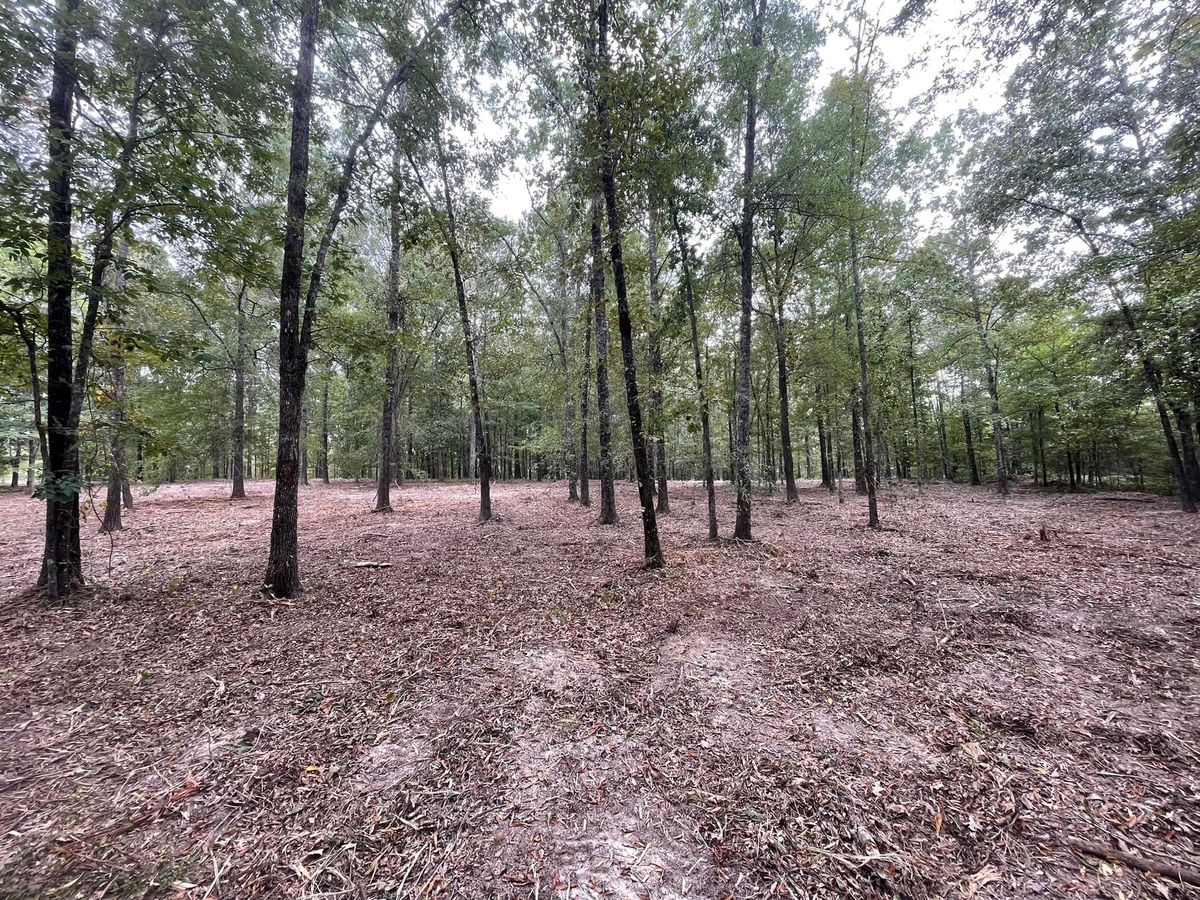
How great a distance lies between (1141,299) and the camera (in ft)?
35.8

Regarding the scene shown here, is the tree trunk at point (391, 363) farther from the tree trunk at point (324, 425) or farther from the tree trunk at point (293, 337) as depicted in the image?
the tree trunk at point (324, 425)

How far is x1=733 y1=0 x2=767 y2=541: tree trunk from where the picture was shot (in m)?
7.59

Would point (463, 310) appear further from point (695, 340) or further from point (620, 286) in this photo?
point (695, 340)

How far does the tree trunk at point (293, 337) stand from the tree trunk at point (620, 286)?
3888mm

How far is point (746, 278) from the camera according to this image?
26.5 feet

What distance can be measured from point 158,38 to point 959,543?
15.0 metres

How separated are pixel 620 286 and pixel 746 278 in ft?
10.8

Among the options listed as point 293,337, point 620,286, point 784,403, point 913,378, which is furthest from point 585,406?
point 913,378

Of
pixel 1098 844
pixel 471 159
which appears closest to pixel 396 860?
pixel 1098 844

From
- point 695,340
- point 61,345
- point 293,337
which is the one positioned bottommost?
point 61,345

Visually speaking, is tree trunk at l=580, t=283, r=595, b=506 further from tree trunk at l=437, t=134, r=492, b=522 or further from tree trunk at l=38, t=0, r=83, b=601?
tree trunk at l=38, t=0, r=83, b=601

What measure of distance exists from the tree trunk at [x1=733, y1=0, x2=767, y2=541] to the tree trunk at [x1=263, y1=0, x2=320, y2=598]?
6.92m

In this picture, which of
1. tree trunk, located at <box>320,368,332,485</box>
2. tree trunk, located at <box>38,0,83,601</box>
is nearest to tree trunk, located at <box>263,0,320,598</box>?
tree trunk, located at <box>38,0,83,601</box>

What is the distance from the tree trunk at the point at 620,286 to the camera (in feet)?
19.2
